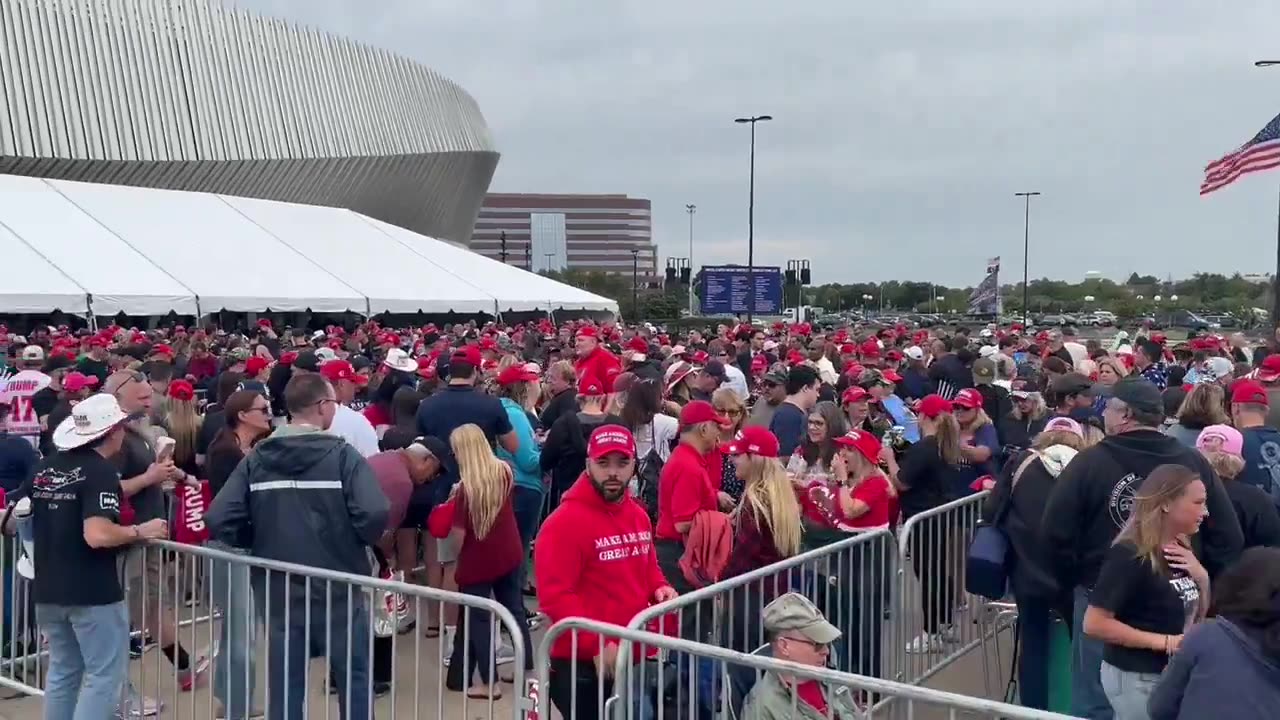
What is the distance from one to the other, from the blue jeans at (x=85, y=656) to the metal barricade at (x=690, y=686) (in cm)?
223

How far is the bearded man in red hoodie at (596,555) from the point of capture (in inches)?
189

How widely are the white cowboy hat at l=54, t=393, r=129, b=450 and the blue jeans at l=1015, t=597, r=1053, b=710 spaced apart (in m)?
4.49

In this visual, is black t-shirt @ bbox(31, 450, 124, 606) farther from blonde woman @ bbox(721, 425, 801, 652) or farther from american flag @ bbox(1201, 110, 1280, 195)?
american flag @ bbox(1201, 110, 1280, 195)

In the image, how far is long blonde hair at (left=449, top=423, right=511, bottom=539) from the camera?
255 inches

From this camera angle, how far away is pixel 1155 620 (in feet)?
14.0

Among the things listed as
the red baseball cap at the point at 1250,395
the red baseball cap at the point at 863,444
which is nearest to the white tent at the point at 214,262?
the red baseball cap at the point at 863,444

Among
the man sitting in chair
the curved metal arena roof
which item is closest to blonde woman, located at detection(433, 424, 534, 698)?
the man sitting in chair

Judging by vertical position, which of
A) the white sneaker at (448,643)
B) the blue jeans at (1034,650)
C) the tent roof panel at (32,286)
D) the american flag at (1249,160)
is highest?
the american flag at (1249,160)

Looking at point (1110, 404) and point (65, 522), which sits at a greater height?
point (1110, 404)

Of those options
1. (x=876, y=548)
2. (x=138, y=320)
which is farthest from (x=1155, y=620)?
(x=138, y=320)

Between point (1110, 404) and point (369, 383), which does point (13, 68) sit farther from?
point (1110, 404)

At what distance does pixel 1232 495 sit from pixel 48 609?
540 cm

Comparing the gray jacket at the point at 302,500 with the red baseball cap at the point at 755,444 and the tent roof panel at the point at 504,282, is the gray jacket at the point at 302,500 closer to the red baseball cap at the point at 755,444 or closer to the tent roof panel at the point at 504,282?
the red baseball cap at the point at 755,444

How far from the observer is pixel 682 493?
19.5 feet
